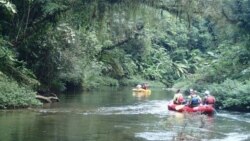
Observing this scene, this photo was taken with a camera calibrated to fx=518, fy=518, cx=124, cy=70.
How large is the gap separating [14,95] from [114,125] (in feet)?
18.8

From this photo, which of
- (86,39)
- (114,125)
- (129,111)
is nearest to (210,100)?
(129,111)

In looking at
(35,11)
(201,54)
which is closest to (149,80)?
(201,54)

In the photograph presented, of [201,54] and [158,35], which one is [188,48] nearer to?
[201,54]

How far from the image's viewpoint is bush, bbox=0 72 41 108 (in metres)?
21.9

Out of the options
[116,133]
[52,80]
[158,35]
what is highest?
[158,35]

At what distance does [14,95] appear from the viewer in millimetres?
22359

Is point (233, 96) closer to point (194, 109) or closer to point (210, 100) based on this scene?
point (210, 100)

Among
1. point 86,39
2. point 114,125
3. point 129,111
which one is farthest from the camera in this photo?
point 86,39

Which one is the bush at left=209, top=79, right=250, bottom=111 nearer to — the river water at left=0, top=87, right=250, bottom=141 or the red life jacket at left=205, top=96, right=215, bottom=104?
the river water at left=0, top=87, right=250, bottom=141

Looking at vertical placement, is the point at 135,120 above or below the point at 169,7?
below

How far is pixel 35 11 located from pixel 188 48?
152 feet

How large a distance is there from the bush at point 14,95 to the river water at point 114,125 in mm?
618

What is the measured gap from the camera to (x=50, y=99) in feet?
88.2

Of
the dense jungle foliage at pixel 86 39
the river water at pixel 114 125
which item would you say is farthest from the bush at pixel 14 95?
the river water at pixel 114 125
